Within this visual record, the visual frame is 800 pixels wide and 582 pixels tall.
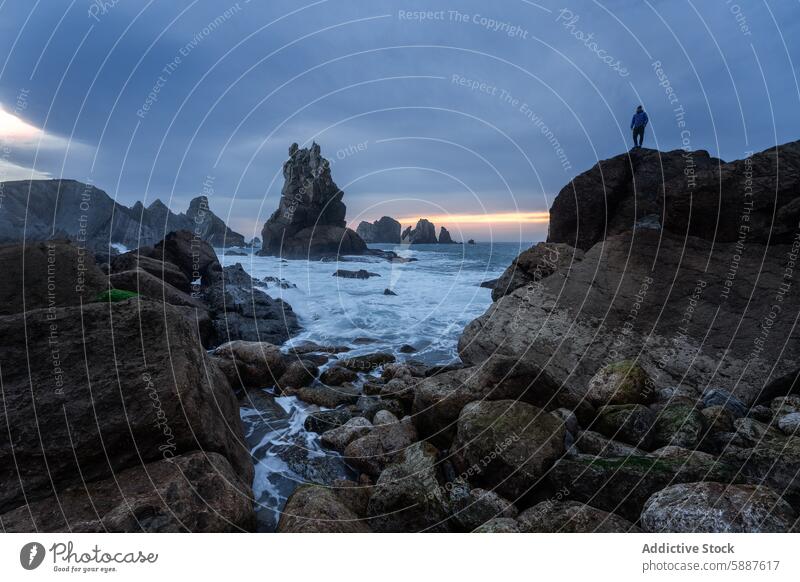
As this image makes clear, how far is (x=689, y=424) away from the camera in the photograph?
6172 mm

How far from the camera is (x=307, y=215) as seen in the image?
77750mm

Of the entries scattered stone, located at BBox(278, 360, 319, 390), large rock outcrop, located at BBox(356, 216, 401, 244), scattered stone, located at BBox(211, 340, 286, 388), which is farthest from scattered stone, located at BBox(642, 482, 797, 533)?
large rock outcrop, located at BBox(356, 216, 401, 244)

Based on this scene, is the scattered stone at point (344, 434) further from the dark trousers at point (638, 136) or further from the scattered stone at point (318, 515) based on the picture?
the dark trousers at point (638, 136)

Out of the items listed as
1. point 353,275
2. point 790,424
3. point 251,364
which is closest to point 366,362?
point 251,364

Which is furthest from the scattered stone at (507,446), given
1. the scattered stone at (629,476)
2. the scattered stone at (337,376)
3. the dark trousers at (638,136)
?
the dark trousers at (638,136)

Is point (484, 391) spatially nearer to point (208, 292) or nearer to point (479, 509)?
point (479, 509)

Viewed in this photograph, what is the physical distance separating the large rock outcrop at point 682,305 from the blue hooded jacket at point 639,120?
714 centimetres

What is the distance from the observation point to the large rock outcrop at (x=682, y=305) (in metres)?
8.87

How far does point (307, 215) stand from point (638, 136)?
67533 mm
